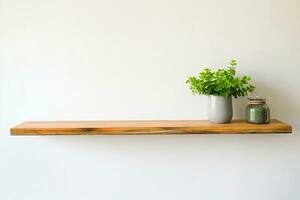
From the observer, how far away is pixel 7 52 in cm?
137

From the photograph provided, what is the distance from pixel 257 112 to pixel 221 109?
0.49ft

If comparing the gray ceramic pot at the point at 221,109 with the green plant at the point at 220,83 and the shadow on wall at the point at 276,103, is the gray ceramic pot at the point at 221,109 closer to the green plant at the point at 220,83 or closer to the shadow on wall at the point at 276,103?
the green plant at the point at 220,83

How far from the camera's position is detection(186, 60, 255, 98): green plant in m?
1.22

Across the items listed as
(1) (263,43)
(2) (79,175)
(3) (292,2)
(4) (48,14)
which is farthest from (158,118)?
(3) (292,2)

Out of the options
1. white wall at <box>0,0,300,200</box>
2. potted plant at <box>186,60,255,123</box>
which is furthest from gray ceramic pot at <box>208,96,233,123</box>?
white wall at <box>0,0,300,200</box>

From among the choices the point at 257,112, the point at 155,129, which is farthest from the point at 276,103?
the point at 155,129

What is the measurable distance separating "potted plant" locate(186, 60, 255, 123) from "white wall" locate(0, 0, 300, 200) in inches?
5.0

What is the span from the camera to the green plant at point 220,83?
1.22m

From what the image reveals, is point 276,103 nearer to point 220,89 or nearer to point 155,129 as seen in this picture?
point 220,89

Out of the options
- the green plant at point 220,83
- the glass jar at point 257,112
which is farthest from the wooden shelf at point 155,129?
the green plant at point 220,83

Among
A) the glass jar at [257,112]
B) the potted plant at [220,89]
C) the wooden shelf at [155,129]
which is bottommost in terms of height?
the wooden shelf at [155,129]

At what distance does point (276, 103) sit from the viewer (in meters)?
1.38

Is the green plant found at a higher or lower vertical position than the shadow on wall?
higher

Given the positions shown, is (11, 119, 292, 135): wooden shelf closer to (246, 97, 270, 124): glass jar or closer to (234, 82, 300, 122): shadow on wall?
(246, 97, 270, 124): glass jar
